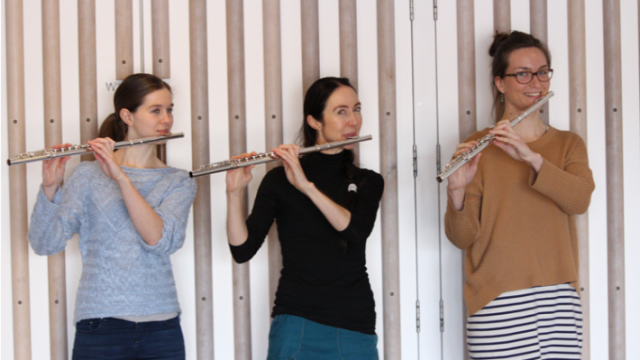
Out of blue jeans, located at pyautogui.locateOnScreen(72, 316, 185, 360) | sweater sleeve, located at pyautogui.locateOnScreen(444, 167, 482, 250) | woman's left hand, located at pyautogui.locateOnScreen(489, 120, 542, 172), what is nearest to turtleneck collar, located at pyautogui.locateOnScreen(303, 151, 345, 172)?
sweater sleeve, located at pyautogui.locateOnScreen(444, 167, 482, 250)

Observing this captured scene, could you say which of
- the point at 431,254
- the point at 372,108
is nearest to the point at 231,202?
the point at 372,108

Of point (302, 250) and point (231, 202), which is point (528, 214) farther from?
point (231, 202)

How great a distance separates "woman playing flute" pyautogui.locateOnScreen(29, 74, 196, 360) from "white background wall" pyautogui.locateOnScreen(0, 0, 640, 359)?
237 millimetres

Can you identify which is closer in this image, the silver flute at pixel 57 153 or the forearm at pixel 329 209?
the forearm at pixel 329 209


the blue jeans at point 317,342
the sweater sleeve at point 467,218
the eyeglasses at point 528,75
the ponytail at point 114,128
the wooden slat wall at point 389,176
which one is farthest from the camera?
the wooden slat wall at point 389,176

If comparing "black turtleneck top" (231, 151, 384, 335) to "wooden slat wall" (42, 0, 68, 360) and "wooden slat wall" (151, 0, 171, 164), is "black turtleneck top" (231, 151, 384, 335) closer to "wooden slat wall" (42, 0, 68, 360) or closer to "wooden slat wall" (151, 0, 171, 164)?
"wooden slat wall" (151, 0, 171, 164)

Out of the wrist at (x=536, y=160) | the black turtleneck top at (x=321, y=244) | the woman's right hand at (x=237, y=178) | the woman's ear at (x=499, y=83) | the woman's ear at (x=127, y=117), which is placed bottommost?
the black turtleneck top at (x=321, y=244)

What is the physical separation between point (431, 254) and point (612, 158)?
857mm

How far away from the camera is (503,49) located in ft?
6.63

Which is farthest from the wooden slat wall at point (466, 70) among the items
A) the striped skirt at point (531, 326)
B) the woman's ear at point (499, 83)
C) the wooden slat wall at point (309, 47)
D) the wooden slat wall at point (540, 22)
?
the striped skirt at point (531, 326)

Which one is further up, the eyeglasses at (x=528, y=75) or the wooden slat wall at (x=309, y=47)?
the wooden slat wall at (x=309, y=47)

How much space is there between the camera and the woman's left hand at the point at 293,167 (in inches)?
70.1

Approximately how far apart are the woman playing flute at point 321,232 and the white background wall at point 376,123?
0.85 ft

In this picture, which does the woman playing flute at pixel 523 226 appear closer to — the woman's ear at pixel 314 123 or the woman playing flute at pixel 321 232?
the woman playing flute at pixel 321 232
